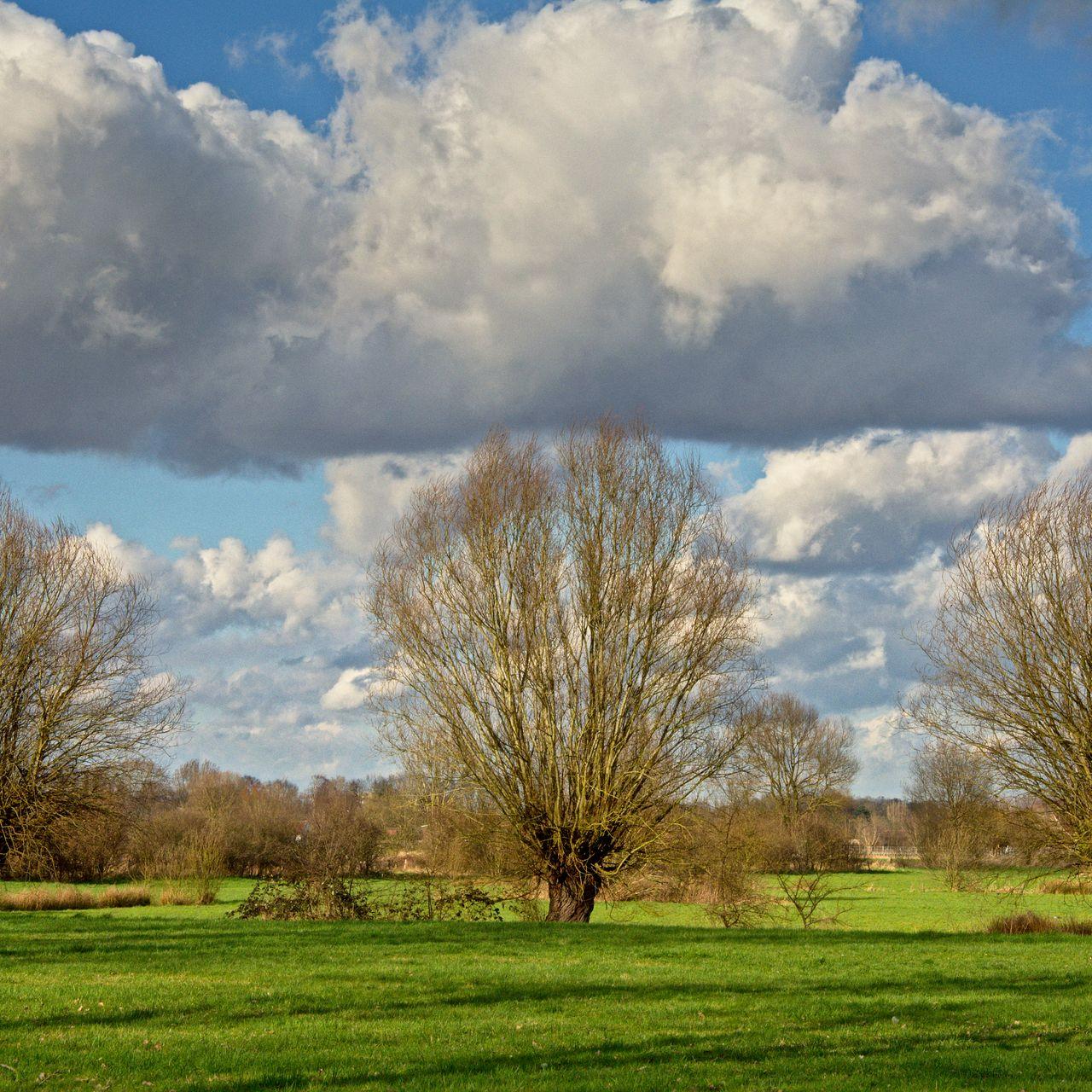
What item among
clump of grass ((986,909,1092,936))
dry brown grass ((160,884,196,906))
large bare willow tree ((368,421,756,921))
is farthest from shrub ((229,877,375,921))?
clump of grass ((986,909,1092,936))

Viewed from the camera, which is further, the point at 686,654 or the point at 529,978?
the point at 686,654

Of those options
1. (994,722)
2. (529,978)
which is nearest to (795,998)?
(529,978)

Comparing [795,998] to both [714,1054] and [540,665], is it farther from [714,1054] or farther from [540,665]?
[540,665]

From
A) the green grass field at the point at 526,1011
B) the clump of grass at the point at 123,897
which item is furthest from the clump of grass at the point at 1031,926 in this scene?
the clump of grass at the point at 123,897

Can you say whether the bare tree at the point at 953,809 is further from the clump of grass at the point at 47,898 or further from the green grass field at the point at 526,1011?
→ the clump of grass at the point at 47,898

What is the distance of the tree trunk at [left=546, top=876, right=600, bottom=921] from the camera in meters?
24.8

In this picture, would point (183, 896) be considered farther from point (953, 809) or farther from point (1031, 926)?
point (953, 809)

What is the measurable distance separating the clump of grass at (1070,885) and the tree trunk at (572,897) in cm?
1138

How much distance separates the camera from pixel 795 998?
12.9m

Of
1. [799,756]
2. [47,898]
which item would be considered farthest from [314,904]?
[799,756]

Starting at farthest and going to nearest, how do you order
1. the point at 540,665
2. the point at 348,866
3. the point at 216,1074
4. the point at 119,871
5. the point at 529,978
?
the point at 119,871 → the point at 348,866 → the point at 540,665 → the point at 529,978 → the point at 216,1074

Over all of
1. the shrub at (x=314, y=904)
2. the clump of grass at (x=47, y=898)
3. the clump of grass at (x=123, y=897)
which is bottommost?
the clump of grass at (x=123, y=897)

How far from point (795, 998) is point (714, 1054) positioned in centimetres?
377

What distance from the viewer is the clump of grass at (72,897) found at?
32125 mm
